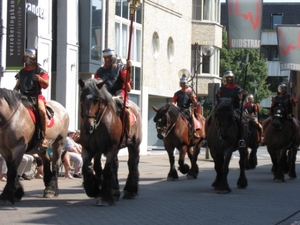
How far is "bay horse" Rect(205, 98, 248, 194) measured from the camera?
16.5 meters

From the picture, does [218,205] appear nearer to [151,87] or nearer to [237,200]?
[237,200]

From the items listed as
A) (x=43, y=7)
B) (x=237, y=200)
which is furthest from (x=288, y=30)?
(x=237, y=200)

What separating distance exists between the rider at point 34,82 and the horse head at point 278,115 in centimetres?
765

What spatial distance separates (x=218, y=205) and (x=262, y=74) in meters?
66.1

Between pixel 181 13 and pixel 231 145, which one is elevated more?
pixel 181 13

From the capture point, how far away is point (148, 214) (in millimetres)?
12570

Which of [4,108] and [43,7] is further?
Answer: [43,7]

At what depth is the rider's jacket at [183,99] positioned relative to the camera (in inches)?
837

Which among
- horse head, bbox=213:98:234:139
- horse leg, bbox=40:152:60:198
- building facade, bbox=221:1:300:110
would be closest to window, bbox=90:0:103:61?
horse head, bbox=213:98:234:139

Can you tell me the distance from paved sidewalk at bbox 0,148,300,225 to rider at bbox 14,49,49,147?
1.53m

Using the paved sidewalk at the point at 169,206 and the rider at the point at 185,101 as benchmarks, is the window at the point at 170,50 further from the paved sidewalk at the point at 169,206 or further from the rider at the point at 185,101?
the paved sidewalk at the point at 169,206

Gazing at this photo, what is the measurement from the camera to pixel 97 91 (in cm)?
1335

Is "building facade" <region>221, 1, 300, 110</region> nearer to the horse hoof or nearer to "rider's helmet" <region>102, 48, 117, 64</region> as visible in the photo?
"rider's helmet" <region>102, 48, 117, 64</region>

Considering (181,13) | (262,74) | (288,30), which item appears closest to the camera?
(288,30)
